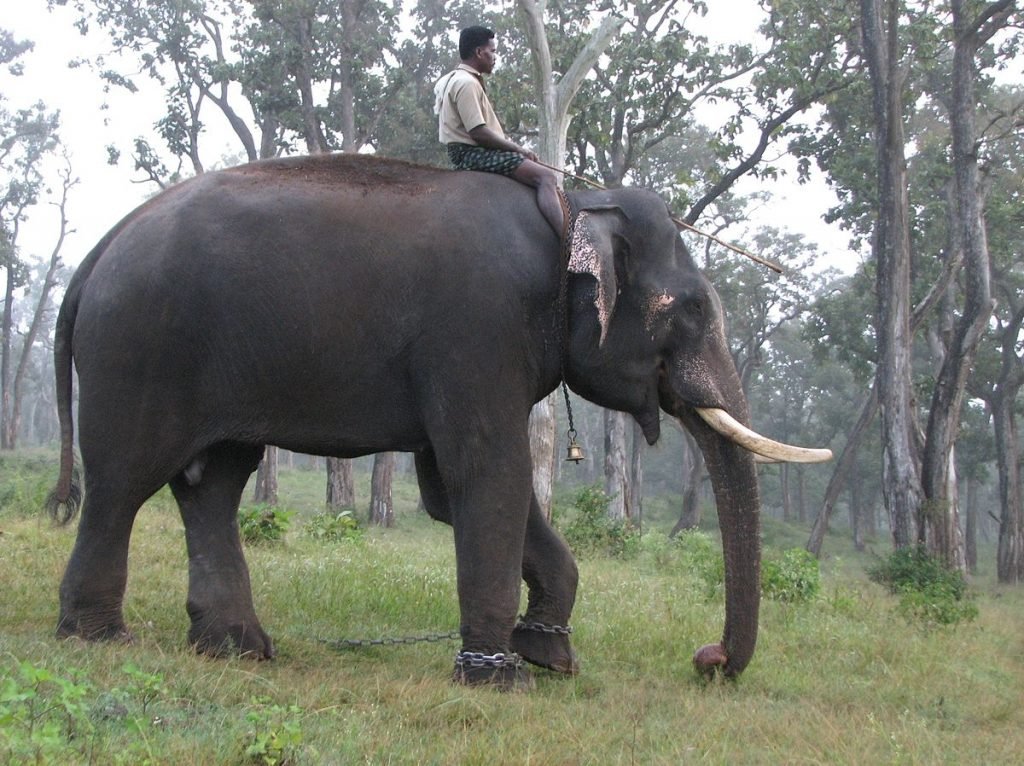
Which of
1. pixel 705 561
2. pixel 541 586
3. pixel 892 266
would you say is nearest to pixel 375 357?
pixel 541 586

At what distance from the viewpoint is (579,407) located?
5847 cm

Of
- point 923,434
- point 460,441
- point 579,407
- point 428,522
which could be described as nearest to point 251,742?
point 460,441

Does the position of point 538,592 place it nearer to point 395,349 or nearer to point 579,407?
point 395,349

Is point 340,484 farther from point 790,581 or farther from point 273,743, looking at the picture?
point 273,743

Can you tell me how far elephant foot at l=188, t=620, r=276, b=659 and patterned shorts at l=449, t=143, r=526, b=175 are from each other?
2.50 m

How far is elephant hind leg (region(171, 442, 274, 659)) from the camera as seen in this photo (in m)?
5.02

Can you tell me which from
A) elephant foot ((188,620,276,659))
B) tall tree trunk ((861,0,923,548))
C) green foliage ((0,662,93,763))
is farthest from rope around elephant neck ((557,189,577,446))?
tall tree trunk ((861,0,923,548))

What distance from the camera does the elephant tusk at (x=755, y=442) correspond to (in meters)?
4.63

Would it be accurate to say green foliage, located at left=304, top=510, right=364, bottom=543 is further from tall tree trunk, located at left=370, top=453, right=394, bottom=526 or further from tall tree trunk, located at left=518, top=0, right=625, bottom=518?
tall tree trunk, located at left=370, top=453, right=394, bottom=526

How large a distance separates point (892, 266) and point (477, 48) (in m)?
11.6

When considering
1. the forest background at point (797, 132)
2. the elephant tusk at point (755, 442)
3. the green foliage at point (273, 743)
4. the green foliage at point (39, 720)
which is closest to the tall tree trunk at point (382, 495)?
the forest background at point (797, 132)

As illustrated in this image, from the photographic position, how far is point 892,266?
1558 centimetres

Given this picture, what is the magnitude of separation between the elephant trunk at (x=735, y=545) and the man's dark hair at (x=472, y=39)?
7.27 feet

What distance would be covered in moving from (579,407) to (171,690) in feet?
181
